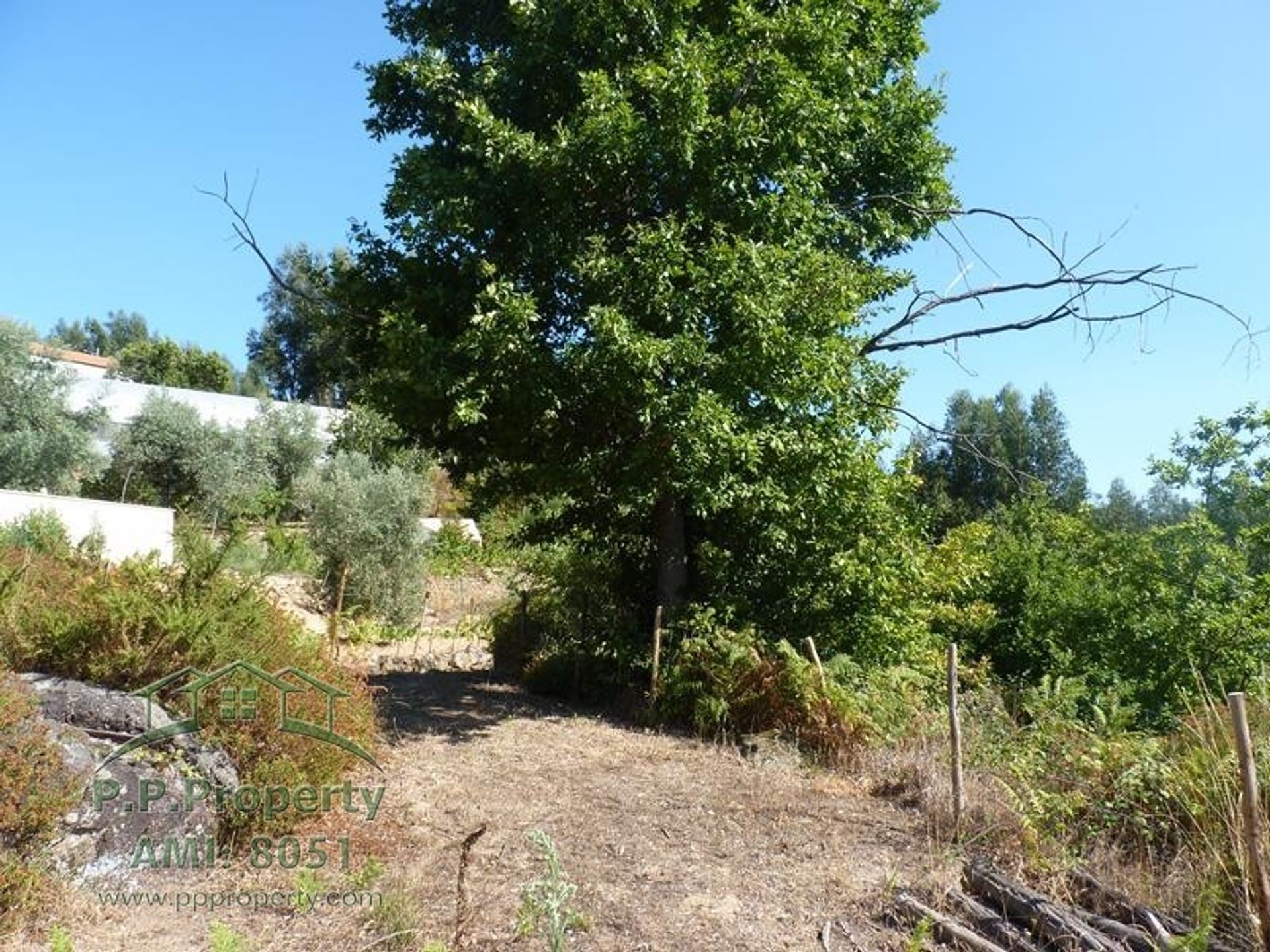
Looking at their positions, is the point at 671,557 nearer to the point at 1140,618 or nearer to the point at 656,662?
the point at 656,662

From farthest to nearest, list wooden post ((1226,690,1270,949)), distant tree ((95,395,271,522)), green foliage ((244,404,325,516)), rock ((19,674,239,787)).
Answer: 1. green foliage ((244,404,325,516))
2. distant tree ((95,395,271,522))
3. rock ((19,674,239,787))
4. wooden post ((1226,690,1270,949))

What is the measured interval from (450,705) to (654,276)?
4.52 metres

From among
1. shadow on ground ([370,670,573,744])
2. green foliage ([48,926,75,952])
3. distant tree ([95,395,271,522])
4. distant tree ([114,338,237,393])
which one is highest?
distant tree ([114,338,237,393])

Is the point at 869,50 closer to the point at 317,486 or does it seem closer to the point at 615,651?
the point at 615,651

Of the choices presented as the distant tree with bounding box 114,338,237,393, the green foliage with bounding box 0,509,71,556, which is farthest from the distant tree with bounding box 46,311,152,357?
the green foliage with bounding box 0,509,71,556

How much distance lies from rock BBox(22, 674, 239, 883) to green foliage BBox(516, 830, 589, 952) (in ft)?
5.77

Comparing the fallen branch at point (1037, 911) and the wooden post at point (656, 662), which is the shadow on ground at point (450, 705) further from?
the fallen branch at point (1037, 911)

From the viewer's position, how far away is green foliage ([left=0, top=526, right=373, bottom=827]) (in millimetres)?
4949

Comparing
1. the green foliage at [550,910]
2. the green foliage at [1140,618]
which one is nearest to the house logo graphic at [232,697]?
the green foliage at [550,910]

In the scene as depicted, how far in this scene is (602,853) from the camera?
491cm

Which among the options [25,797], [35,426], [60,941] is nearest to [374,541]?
[35,426]

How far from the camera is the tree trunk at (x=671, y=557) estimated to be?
30.3 ft

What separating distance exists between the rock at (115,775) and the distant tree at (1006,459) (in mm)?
26114

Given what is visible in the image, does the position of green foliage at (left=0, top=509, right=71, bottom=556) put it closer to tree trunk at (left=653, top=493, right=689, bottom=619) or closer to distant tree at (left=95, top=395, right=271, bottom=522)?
tree trunk at (left=653, top=493, right=689, bottom=619)
